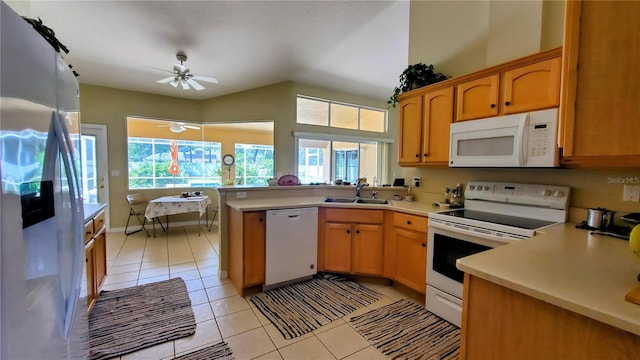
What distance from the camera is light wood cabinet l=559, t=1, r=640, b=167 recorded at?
34.1 inches

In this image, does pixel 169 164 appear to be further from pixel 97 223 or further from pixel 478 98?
pixel 478 98

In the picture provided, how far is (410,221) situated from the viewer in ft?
8.31

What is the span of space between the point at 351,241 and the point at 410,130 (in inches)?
55.2

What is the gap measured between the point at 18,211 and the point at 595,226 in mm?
2860

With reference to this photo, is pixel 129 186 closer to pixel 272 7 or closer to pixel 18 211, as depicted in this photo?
pixel 272 7

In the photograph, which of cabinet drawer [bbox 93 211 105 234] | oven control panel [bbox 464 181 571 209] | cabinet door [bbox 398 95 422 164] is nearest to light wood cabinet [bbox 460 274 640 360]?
oven control panel [bbox 464 181 571 209]

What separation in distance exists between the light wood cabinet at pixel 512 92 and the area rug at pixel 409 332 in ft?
5.98

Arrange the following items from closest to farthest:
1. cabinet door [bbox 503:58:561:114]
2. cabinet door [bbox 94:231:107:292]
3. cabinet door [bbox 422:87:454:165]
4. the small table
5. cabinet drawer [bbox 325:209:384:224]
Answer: cabinet door [bbox 503:58:561:114]
cabinet door [bbox 94:231:107:292]
cabinet door [bbox 422:87:454:165]
cabinet drawer [bbox 325:209:384:224]
the small table

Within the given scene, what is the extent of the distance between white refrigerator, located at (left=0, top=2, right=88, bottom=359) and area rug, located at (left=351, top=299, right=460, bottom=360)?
1820mm

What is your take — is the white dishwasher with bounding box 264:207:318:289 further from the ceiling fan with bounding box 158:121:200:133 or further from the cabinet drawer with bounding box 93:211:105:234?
the ceiling fan with bounding box 158:121:200:133

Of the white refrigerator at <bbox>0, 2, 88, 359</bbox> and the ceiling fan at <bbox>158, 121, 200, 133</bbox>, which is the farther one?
the ceiling fan at <bbox>158, 121, 200, 133</bbox>

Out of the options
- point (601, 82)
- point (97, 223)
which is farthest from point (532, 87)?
point (97, 223)

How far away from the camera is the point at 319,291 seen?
2.70 meters

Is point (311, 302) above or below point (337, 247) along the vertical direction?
below
